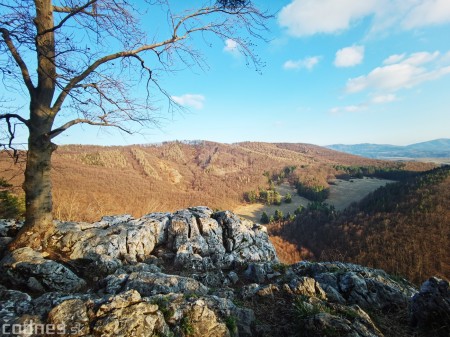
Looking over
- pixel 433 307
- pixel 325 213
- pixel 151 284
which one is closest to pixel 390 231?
pixel 325 213

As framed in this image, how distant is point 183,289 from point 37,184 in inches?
168

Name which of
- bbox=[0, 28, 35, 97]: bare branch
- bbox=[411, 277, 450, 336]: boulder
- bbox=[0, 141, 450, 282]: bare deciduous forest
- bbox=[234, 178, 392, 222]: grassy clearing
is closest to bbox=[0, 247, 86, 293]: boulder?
bbox=[0, 141, 450, 282]: bare deciduous forest

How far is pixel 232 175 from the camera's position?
175500 mm

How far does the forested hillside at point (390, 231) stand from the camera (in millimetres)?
45244

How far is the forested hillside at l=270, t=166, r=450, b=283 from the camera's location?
148 feet

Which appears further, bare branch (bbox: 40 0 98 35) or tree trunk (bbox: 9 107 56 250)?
tree trunk (bbox: 9 107 56 250)

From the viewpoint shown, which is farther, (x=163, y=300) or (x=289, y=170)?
(x=289, y=170)

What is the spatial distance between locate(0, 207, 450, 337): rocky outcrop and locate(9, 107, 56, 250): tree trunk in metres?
0.48

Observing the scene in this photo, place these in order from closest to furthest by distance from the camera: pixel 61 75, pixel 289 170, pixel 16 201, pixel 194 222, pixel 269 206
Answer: pixel 61 75 < pixel 194 222 < pixel 16 201 < pixel 269 206 < pixel 289 170

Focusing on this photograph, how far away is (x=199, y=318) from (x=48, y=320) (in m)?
1.96

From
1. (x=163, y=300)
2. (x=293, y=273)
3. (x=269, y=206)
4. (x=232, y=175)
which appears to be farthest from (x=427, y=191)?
(x=232, y=175)

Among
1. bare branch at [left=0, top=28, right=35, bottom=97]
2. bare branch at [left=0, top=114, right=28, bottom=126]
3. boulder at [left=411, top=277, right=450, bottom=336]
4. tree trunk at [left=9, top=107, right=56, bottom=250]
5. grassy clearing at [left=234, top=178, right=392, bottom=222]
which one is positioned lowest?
grassy clearing at [left=234, top=178, right=392, bottom=222]

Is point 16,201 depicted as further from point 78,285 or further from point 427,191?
point 427,191

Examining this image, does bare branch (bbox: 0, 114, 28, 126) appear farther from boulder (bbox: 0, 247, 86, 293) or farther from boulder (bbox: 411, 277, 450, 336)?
boulder (bbox: 411, 277, 450, 336)
